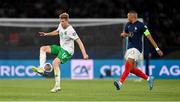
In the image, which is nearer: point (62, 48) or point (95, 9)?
point (62, 48)

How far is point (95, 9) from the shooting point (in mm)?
33719

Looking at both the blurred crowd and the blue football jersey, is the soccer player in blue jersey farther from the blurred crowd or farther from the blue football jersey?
the blurred crowd

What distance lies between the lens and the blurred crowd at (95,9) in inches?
1292

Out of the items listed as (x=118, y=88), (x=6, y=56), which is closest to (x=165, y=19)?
(x=6, y=56)

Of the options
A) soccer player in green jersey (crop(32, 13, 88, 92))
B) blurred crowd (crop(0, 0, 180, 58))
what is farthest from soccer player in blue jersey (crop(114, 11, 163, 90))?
blurred crowd (crop(0, 0, 180, 58))

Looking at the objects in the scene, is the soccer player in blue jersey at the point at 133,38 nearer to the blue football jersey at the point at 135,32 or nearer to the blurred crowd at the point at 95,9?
the blue football jersey at the point at 135,32

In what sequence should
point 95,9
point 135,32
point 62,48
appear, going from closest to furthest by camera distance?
point 62,48 < point 135,32 < point 95,9

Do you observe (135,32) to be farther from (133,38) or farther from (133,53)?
(133,53)

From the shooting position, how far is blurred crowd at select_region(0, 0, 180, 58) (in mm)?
32812

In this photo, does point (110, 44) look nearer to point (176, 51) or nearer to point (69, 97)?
point (176, 51)

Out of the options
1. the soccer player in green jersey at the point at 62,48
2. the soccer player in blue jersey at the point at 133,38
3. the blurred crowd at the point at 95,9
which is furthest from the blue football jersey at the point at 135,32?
the blurred crowd at the point at 95,9

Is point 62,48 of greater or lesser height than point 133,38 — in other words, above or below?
below

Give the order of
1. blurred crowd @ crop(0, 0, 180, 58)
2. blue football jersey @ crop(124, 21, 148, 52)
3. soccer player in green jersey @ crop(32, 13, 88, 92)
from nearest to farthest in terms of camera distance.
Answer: soccer player in green jersey @ crop(32, 13, 88, 92) < blue football jersey @ crop(124, 21, 148, 52) < blurred crowd @ crop(0, 0, 180, 58)

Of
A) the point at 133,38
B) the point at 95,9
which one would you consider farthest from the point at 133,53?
the point at 95,9
